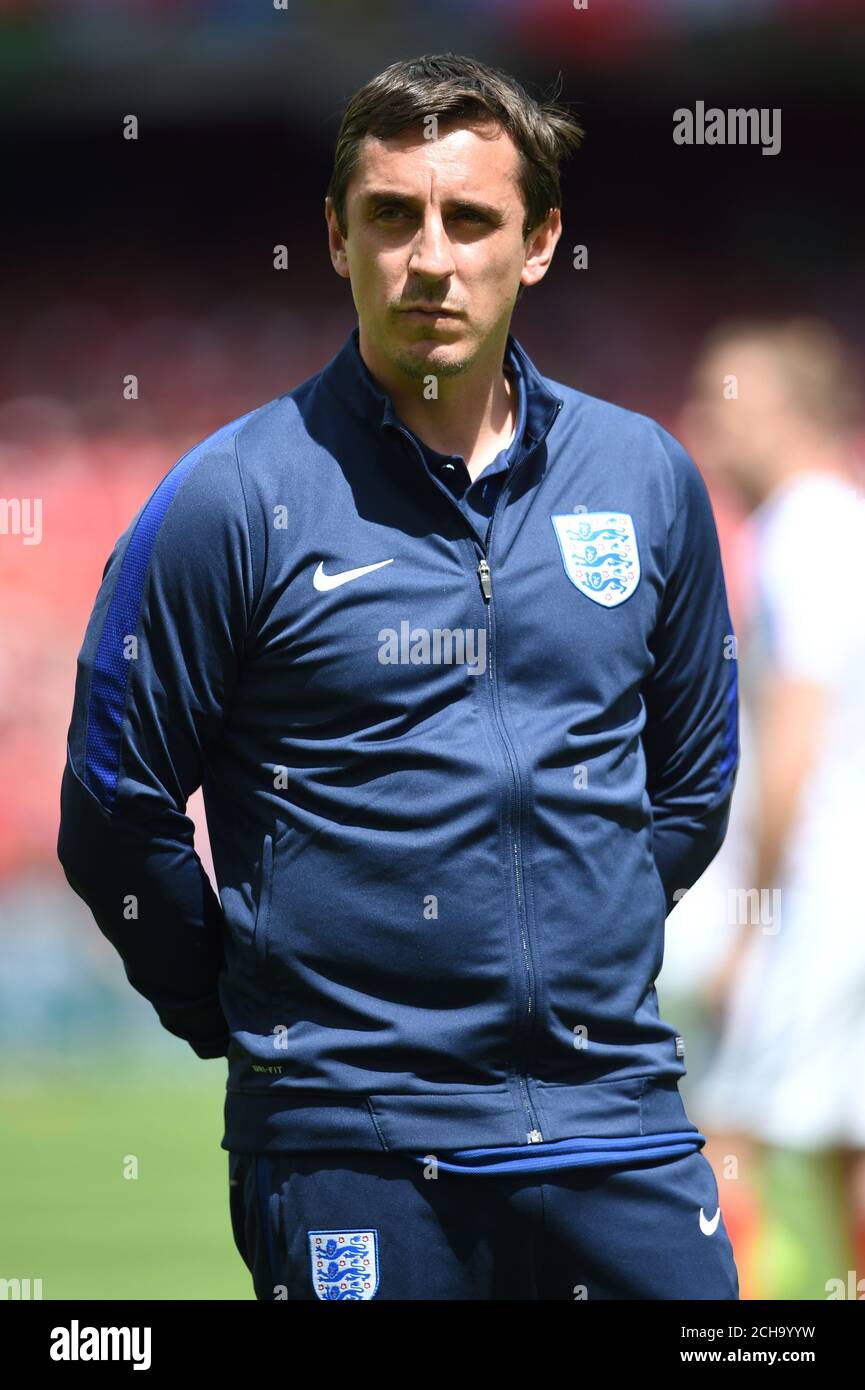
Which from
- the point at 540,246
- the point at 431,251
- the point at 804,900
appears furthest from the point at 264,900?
the point at 804,900

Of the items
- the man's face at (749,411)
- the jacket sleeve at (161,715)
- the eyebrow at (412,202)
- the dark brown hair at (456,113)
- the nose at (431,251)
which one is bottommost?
the jacket sleeve at (161,715)

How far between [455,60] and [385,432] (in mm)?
521

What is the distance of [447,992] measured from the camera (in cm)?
245

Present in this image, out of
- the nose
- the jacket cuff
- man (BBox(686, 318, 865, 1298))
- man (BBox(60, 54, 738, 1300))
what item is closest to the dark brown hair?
man (BBox(60, 54, 738, 1300))

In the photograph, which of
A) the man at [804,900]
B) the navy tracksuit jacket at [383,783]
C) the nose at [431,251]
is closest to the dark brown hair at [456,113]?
the nose at [431,251]

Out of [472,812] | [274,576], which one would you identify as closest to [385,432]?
[274,576]

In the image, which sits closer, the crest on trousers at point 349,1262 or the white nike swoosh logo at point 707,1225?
the crest on trousers at point 349,1262

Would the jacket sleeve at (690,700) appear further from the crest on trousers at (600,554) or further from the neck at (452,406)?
the neck at (452,406)

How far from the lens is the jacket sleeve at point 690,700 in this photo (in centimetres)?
281

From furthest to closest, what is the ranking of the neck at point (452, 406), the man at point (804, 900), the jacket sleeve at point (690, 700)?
the man at point (804, 900)
the jacket sleeve at point (690, 700)
the neck at point (452, 406)

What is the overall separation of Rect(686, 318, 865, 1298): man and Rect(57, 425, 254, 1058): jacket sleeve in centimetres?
186

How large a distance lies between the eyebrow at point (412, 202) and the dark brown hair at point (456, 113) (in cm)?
8

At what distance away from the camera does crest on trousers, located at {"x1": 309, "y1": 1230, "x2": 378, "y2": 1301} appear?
2.41 m
